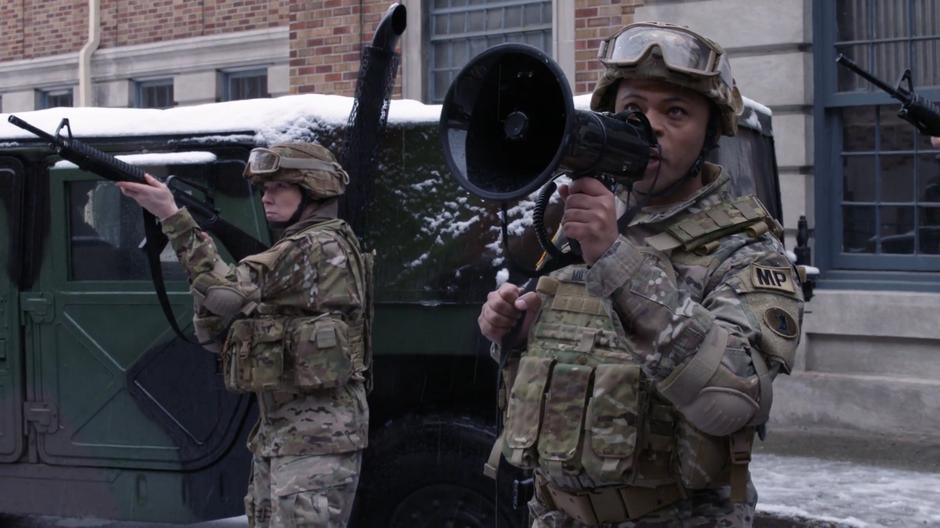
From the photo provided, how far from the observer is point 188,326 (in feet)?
16.3

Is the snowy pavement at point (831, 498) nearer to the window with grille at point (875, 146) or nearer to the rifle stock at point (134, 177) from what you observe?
the window with grille at point (875, 146)

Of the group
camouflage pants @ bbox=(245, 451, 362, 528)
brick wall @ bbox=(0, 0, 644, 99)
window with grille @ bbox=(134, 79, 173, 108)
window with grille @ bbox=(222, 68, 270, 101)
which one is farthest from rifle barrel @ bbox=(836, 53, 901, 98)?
window with grille @ bbox=(134, 79, 173, 108)

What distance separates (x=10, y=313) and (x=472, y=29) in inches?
220

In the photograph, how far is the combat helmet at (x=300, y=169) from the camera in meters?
4.35

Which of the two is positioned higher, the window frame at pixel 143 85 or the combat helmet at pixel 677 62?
the window frame at pixel 143 85

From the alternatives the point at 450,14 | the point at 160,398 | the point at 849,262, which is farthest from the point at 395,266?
the point at 450,14

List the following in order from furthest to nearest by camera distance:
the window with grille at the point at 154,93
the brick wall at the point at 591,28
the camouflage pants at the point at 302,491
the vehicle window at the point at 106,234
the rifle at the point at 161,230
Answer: the window with grille at the point at 154,93 < the brick wall at the point at 591,28 < the vehicle window at the point at 106,234 < the rifle at the point at 161,230 < the camouflage pants at the point at 302,491

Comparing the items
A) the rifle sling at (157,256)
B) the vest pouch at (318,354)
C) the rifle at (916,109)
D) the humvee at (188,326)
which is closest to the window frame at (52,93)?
the humvee at (188,326)

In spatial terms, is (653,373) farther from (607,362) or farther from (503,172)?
(503,172)

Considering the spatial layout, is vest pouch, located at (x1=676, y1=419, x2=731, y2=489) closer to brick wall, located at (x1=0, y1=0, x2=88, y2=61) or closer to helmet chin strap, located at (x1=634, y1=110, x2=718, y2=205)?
helmet chin strap, located at (x1=634, y1=110, x2=718, y2=205)

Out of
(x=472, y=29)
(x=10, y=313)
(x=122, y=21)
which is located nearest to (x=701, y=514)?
(x=10, y=313)

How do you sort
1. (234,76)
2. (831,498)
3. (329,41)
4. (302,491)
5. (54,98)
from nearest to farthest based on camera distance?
(302,491) < (831,498) < (329,41) < (234,76) < (54,98)

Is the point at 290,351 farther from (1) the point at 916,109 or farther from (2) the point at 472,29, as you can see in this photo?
(2) the point at 472,29

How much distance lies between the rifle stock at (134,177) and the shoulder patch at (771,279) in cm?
276
